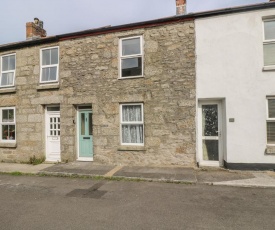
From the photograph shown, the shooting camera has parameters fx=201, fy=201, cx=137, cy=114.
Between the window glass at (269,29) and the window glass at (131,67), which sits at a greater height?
the window glass at (269,29)

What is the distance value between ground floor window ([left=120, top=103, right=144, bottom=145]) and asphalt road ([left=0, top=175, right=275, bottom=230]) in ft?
8.10

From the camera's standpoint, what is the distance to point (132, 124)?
341 inches

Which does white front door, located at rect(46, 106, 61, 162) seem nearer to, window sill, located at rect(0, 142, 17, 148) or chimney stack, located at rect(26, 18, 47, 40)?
window sill, located at rect(0, 142, 17, 148)

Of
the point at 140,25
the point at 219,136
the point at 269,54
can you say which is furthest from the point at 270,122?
the point at 140,25

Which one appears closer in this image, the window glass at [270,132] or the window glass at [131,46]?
the window glass at [270,132]

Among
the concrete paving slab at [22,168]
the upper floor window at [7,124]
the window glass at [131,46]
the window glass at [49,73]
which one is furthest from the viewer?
the upper floor window at [7,124]

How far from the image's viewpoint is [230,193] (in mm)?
5426

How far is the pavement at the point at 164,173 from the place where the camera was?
6.20 metres

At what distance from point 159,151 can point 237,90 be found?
12.4 feet

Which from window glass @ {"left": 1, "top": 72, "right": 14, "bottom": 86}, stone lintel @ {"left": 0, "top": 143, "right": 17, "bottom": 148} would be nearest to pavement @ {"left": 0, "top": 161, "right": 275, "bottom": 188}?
stone lintel @ {"left": 0, "top": 143, "right": 17, "bottom": 148}

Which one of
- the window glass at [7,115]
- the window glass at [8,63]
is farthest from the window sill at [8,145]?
the window glass at [8,63]

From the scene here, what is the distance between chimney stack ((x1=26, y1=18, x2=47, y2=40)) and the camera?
10727 mm

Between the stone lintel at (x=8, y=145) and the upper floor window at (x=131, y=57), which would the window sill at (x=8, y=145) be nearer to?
the stone lintel at (x=8, y=145)

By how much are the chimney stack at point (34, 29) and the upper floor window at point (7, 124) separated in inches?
157
